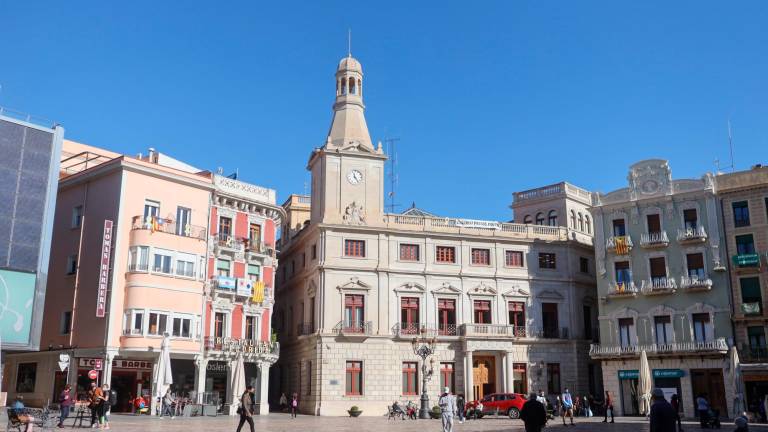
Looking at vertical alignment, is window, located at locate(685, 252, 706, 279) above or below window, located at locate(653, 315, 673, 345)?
above

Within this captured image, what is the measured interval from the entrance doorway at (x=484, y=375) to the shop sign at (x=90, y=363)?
78.1 ft

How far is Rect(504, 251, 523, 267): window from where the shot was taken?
53438 mm

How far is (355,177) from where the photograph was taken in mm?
51688

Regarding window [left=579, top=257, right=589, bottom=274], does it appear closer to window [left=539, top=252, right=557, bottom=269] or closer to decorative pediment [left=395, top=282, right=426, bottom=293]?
window [left=539, top=252, right=557, bottom=269]

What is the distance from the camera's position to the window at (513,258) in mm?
53438

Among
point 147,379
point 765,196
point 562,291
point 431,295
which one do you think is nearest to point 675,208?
point 765,196

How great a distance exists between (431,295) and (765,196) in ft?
71.6

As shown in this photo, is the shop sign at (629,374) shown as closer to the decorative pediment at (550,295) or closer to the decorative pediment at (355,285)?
the decorative pediment at (550,295)

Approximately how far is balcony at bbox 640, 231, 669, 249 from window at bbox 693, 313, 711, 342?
502cm

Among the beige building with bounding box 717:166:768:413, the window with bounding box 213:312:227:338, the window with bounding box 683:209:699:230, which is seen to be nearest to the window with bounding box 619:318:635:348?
the beige building with bounding box 717:166:768:413

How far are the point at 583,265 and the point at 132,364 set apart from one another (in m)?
32.8

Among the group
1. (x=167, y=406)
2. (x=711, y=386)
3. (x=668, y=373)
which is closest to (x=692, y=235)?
(x=668, y=373)

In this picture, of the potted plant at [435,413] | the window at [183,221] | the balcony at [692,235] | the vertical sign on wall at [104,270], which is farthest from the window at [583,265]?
the vertical sign on wall at [104,270]

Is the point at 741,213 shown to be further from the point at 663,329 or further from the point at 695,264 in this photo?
the point at 663,329
